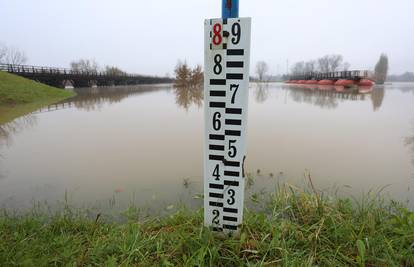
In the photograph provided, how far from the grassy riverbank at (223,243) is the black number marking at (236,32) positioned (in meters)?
1.68

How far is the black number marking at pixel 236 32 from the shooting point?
5.27 ft

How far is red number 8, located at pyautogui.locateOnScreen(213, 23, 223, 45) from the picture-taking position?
1.62 metres

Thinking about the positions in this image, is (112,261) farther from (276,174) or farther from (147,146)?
(147,146)

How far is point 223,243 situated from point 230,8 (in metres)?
1.98

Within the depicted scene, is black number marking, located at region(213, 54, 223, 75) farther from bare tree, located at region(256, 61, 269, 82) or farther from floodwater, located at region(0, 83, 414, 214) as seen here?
bare tree, located at region(256, 61, 269, 82)

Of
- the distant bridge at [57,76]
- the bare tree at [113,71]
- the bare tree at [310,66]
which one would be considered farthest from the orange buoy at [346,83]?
the bare tree at [310,66]

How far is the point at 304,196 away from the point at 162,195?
2206mm

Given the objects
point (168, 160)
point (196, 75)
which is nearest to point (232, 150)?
point (168, 160)

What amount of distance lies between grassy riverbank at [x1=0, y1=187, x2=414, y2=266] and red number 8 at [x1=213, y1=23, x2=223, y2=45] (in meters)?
1.66

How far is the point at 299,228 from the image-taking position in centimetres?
210

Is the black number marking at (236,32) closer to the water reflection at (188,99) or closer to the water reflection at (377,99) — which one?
the water reflection at (188,99)

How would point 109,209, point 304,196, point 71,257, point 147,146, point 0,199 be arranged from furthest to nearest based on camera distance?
point 147,146 → point 0,199 → point 109,209 → point 304,196 → point 71,257

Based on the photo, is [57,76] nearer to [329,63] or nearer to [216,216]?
[216,216]

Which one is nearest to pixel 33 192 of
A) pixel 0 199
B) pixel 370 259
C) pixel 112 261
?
pixel 0 199
